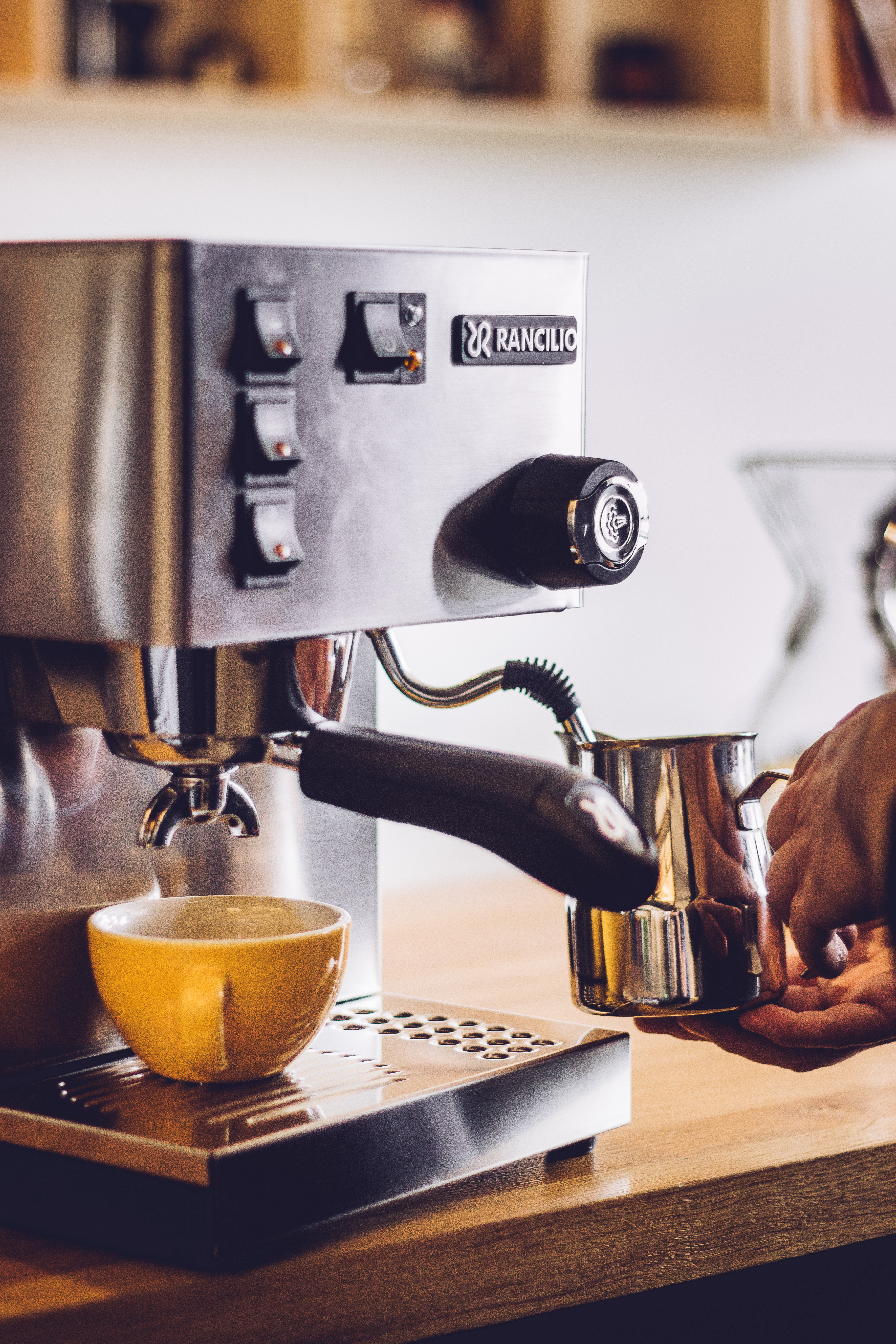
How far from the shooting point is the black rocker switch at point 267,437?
24.4 inches

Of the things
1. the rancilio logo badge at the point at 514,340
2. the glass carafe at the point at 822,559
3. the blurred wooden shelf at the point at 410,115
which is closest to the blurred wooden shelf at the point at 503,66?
the blurred wooden shelf at the point at 410,115

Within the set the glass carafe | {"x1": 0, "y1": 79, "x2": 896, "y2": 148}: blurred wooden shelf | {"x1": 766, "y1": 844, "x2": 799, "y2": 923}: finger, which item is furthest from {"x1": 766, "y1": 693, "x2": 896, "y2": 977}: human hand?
{"x1": 0, "y1": 79, "x2": 896, "y2": 148}: blurred wooden shelf

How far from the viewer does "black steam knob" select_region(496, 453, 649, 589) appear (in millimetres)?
713

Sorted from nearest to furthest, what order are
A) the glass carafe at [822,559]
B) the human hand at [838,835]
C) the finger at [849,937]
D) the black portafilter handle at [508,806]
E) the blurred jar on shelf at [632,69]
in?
the black portafilter handle at [508,806] < the human hand at [838,835] < the finger at [849,937] < the glass carafe at [822,559] < the blurred jar on shelf at [632,69]

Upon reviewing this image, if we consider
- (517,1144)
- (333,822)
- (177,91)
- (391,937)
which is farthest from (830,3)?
(517,1144)

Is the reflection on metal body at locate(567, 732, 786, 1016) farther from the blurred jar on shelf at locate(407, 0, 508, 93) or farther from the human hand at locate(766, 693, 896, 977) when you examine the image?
the blurred jar on shelf at locate(407, 0, 508, 93)

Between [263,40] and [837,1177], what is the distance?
69.0 inches

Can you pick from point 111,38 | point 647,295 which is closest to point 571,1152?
point 111,38

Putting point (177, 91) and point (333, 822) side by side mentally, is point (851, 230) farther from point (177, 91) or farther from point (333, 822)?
point (333, 822)

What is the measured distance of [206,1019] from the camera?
2.19 feet

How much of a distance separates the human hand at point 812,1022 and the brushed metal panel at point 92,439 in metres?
0.32

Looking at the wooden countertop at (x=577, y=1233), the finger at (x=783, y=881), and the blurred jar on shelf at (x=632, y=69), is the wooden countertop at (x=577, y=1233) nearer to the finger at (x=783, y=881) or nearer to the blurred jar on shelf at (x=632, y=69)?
the finger at (x=783, y=881)

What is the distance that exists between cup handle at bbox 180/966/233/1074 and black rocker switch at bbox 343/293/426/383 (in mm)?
245

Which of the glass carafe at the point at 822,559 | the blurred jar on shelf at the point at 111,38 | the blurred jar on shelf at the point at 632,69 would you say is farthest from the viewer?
the blurred jar on shelf at the point at 632,69
